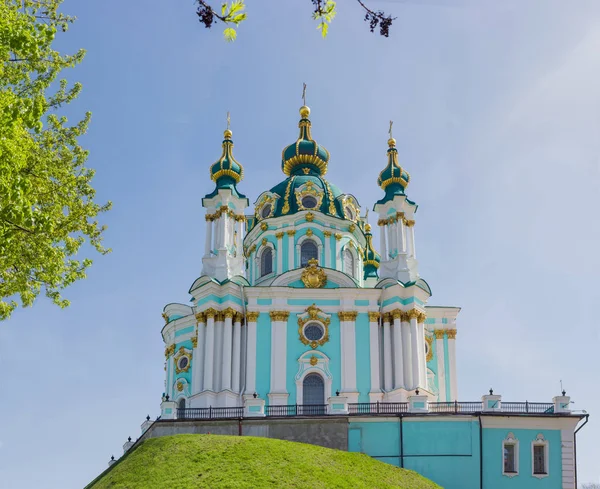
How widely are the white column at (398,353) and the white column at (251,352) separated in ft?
18.8

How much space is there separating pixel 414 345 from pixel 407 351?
17.5 inches

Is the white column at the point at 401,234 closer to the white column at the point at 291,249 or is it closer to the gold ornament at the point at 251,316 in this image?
the white column at the point at 291,249

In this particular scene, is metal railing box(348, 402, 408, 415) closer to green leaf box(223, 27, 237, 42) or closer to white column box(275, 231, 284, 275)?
white column box(275, 231, 284, 275)

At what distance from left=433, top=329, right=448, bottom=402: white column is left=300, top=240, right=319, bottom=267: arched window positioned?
654 centimetres

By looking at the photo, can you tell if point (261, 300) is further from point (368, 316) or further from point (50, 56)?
point (50, 56)

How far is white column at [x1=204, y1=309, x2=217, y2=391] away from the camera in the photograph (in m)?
33.3

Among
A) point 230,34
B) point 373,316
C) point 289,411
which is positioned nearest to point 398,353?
point 373,316

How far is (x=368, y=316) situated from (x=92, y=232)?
62.1 ft

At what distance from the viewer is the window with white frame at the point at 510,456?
28062mm

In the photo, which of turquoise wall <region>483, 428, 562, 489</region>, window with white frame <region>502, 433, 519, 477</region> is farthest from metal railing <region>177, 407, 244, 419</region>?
window with white frame <region>502, 433, 519, 477</region>

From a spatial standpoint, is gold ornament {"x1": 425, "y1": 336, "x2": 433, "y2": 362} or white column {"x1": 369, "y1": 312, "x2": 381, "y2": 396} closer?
white column {"x1": 369, "y1": 312, "x2": 381, "y2": 396}

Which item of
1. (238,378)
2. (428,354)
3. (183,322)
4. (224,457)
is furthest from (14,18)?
(428,354)

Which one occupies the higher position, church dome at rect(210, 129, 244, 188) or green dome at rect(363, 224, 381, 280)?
church dome at rect(210, 129, 244, 188)

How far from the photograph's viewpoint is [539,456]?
28344 mm
